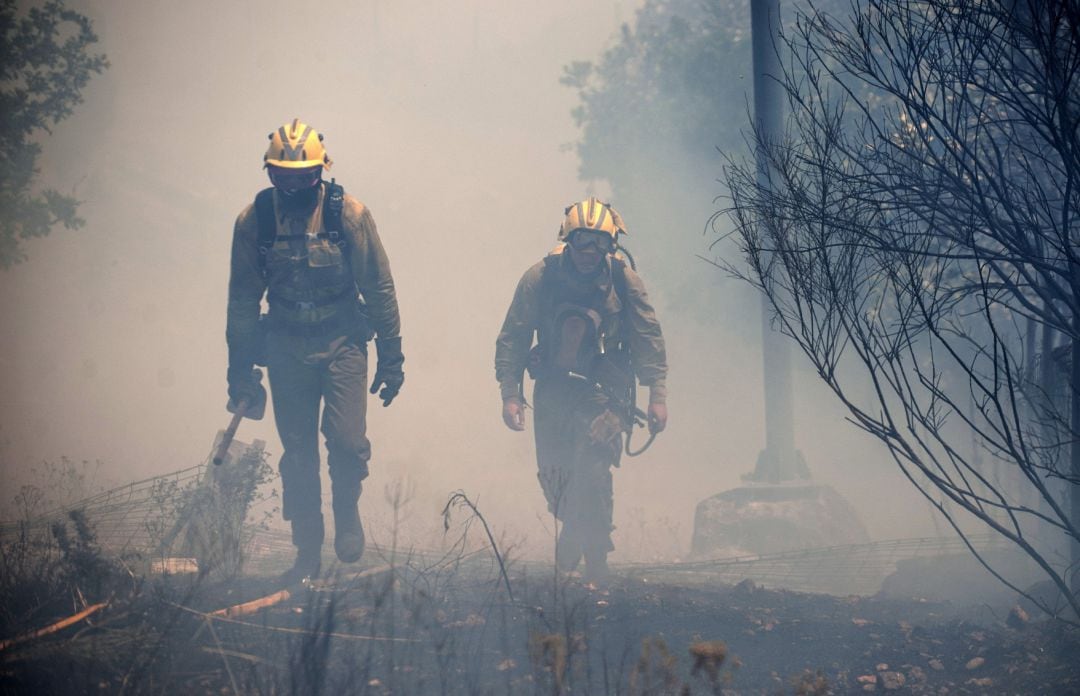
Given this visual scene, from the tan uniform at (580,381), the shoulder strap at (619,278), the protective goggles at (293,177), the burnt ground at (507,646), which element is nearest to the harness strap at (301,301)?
the protective goggles at (293,177)

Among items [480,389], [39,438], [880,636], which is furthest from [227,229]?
[880,636]

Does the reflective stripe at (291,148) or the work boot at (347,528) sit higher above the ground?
the reflective stripe at (291,148)

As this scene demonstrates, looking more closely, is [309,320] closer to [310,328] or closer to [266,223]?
[310,328]

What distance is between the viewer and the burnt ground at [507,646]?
323 centimetres

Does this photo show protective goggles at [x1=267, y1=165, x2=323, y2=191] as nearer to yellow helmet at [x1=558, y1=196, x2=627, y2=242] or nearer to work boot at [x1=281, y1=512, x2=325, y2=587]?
work boot at [x1=281, y1=512, x2=325, y2=587]

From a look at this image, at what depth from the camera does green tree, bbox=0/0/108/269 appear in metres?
10.9

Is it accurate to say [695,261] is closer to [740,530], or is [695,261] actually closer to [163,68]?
[740,530]

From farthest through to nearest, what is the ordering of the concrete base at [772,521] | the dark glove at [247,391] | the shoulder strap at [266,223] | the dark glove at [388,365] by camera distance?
the concrete base at [772,521]
the dark glove at [388,365]
the dark glove at [247,391]
the shoulder strap at [266,223]

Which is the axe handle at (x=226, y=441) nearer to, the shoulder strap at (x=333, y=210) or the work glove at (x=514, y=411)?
the shoulder strap at (x=333, y=210)

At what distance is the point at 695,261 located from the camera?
1636 centimetres

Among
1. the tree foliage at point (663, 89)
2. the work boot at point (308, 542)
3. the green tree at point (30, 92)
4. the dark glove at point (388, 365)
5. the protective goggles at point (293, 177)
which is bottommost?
the work boot at point (308, 542)

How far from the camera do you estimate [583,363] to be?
6.92 m

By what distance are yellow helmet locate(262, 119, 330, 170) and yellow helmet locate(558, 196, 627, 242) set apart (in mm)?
2140

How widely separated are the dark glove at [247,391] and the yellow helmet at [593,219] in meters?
2.60
